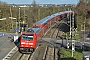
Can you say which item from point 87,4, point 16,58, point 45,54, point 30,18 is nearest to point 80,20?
point 87,4

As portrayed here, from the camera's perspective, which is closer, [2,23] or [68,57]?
[68,57]

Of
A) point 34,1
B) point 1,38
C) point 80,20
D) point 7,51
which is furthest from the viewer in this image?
point 34,1

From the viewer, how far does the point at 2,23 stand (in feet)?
178

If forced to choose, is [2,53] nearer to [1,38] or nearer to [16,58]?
[16,58]

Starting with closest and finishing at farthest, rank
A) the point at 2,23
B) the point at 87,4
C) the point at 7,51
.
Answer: the point at 7,51 → the point at 2,23 → the point at 87,4

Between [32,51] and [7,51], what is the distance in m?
4.24

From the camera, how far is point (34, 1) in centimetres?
7638

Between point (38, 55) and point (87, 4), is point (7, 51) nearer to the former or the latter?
point (38, 55)

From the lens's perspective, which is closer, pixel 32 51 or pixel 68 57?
pixel 68 57

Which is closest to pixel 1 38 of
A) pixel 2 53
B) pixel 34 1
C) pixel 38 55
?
pixel 2 53

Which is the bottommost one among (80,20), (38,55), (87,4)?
(38,55)

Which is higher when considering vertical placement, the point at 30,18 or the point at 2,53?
the point at 30,18

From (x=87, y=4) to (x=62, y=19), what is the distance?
18846mm

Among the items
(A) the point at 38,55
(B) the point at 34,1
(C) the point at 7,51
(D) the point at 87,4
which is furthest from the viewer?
(B) the point at 34,1
